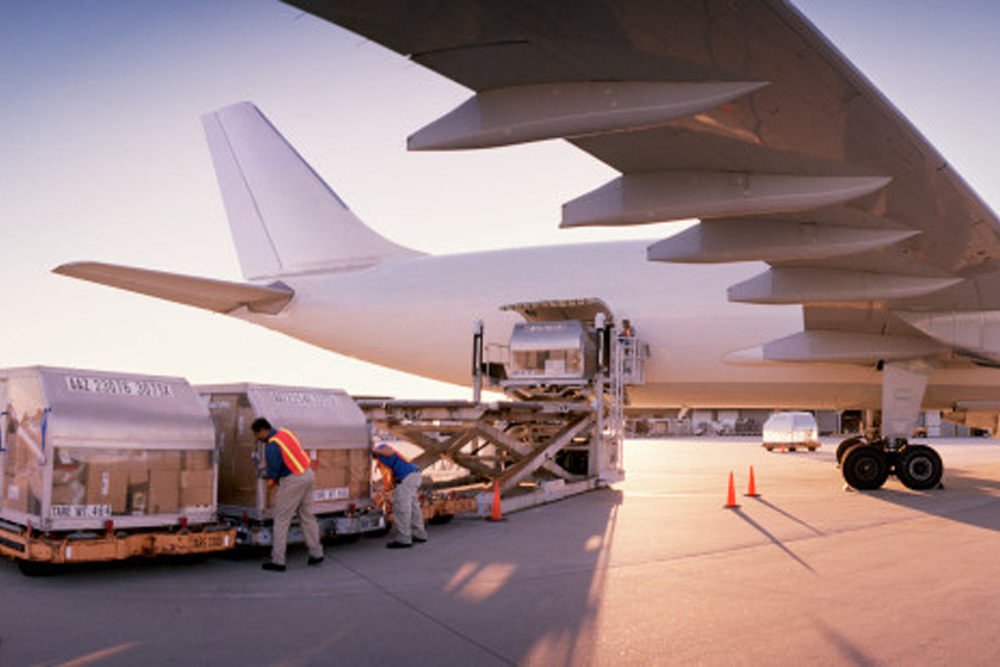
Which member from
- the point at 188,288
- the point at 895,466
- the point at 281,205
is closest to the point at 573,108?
the point at 895,466

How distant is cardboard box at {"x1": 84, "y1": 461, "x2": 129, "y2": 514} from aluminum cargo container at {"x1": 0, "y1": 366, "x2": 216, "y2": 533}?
1cm

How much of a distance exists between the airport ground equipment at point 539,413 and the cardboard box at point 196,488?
519 centimetres

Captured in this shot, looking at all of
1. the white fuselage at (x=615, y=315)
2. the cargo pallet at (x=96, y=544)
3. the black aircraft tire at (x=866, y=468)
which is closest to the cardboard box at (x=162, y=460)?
the cargo pallet at (x=96, y=544)

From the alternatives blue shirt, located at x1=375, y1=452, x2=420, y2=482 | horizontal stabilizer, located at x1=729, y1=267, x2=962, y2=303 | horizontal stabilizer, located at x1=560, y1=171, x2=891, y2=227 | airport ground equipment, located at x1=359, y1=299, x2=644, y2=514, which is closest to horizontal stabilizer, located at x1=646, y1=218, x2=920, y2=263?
horizontal stabilizer, located at x1=560, y1=171, x2=891, y2=227

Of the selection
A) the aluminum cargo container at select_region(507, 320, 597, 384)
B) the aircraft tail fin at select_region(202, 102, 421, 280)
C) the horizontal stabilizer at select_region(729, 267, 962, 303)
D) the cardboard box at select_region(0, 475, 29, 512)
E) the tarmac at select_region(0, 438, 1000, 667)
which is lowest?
the tarmac at select_region(0, 438, 1000, 667)

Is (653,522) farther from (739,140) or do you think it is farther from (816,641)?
(739,140)

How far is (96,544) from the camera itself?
8500 millimetres

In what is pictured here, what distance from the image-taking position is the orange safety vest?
9547 mm

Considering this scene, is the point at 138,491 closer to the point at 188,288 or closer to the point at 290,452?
the point at 290,452

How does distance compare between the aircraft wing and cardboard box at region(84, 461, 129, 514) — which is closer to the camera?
the aircraft wing

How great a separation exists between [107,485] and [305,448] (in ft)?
8.32

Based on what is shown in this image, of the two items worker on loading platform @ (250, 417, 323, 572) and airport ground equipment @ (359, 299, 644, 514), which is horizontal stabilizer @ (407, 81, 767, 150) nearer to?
worker on loading platform @ (250, 417, 323, 572)

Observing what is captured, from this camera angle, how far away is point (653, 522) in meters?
13.4

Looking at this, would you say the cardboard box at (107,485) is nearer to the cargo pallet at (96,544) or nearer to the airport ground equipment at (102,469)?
the airport ground equipment at (102,469)
